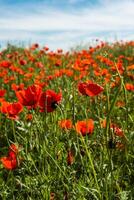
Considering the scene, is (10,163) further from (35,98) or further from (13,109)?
(35,98)

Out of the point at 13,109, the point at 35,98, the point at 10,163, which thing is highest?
the point at 35,98

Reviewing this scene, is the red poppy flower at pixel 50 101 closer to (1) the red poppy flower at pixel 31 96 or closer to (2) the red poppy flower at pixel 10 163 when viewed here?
(1) the red poppy flower at pixel 31 96

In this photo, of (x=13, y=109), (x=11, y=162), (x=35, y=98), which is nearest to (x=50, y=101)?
(x=35, y=98)

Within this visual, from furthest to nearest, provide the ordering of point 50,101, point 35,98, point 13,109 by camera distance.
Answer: point 13,109 < point 50,101 < point 35,98

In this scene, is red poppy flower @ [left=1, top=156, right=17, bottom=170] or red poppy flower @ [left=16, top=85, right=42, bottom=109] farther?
red poppy flower @ [left=1, top=156, right=17, bottom=170]

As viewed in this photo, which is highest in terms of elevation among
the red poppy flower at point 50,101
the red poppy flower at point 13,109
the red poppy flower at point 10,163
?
the red poppy flower at point 50,101

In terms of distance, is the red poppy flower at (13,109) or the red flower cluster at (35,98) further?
the red poppy flower at (13,109)

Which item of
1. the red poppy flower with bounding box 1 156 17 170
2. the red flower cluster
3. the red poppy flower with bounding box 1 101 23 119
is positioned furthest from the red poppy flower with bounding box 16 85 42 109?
the red poppy flower with bounding box 1 156 17 170

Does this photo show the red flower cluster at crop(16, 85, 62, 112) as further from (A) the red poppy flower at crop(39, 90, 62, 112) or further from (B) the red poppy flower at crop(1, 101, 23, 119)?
(B) the red poppy flower at crop(1, 101, 23, 119)

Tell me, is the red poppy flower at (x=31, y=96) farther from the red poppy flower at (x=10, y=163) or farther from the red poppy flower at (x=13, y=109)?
the red poppy flower at (x=10, y=163)

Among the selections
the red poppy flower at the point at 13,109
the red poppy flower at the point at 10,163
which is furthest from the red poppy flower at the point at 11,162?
the red poppy flower at the point at 13,109

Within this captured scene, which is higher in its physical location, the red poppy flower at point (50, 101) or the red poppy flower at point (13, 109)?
the red poppy flower at point (50, 101)

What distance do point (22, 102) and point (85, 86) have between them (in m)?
0.32

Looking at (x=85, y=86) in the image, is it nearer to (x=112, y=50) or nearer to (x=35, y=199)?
(x=35, y=199)
